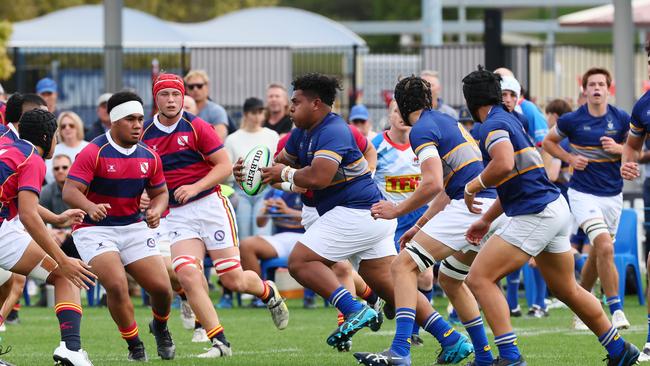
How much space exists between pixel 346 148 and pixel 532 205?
4.84 feet

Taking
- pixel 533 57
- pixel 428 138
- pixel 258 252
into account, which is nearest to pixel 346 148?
pixel 428 138

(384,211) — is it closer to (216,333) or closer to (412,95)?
(412,95)

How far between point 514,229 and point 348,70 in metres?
17.1

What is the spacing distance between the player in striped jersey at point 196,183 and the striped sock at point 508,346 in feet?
6.98

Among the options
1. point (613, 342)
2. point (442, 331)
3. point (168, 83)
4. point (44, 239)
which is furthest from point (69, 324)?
point (613, 342)

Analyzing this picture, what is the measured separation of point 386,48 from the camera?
23453 mm

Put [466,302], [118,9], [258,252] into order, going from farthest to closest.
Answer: [118,9], [258,252], [466,302]

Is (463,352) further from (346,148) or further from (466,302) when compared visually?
(346,148)

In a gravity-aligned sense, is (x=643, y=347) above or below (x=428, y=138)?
below

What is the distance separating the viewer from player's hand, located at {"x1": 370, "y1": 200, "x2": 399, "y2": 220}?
352 inches

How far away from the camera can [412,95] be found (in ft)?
30.0

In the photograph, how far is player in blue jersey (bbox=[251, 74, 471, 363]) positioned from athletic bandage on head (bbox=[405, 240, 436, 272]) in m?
0.55

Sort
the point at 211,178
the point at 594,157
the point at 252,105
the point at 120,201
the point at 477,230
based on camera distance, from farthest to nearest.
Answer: the point at 252,105
the point at 594,157
the point at 211,178
the point at 120,201
the point at 477,230

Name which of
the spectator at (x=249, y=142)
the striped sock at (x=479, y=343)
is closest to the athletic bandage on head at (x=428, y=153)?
the striped sock at (x=479, y=343)
